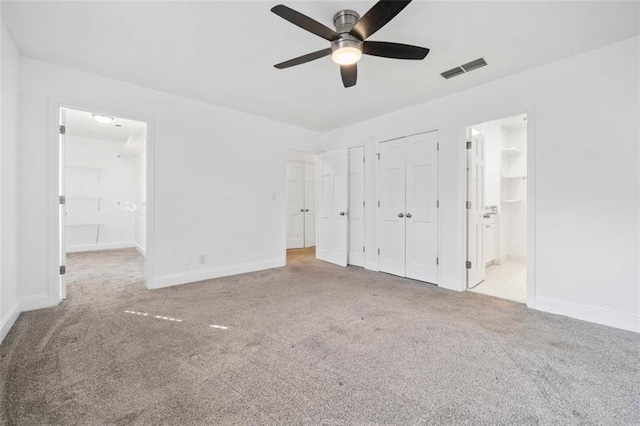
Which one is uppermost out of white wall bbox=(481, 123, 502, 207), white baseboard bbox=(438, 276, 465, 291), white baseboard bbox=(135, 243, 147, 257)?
white wall bbox=(481, 123, 502, 207)

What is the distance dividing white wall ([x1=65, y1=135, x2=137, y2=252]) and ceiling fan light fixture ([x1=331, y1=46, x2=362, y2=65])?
692 cm

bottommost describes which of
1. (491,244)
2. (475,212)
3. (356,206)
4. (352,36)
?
(491,244)

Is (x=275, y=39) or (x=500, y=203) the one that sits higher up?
(x=275, y=39)

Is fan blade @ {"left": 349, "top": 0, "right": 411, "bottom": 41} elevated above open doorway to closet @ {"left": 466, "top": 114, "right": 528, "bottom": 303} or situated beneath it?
elevated above

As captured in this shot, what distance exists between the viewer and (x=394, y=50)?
6.89ft

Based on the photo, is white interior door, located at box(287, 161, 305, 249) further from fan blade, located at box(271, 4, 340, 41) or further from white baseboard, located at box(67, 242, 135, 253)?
fan blade, located at box(271, 4, 340, 41)

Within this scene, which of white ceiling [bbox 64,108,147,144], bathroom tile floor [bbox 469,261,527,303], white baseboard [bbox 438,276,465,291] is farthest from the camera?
white ceiling [bbox 64,108,147,144]

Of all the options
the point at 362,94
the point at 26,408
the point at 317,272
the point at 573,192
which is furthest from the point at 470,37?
the point at 26,408

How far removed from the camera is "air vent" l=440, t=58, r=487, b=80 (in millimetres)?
2752

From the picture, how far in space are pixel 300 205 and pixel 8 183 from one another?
5188mm

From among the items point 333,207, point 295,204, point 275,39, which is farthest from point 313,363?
point 295,204

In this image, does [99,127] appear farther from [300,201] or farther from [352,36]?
[352,36]

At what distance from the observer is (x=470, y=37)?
2330 millimetres

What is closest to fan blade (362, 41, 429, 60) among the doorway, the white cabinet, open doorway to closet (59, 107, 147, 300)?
the white cabinet
